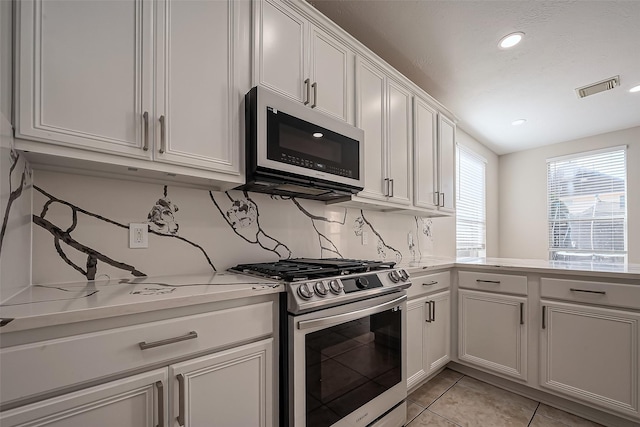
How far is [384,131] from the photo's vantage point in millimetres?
2162

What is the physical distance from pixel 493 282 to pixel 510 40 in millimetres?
1845

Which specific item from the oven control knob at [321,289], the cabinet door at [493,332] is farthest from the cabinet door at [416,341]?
the oven control knob at [321,289]

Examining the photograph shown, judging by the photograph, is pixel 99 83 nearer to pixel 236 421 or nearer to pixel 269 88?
pixel 269 88

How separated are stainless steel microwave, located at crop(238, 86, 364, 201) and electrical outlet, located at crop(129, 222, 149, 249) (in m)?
0.53

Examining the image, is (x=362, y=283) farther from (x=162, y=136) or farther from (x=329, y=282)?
(x=162, y=136)

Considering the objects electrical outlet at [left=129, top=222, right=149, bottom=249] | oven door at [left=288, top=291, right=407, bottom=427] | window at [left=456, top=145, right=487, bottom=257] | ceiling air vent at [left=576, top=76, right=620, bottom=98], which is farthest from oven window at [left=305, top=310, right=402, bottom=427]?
ceiling air vent at [left=576, top=76, right=620, bottom=98]

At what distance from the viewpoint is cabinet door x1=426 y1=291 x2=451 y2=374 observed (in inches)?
84.8

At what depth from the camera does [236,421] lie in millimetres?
1068

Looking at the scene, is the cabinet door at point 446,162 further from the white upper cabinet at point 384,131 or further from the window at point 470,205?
the window at point 470,205

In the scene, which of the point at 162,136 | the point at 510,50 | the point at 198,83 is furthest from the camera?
the point at 510,50

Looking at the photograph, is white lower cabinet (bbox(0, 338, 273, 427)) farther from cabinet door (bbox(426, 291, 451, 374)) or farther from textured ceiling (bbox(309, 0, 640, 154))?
textured ceiling (bbox(309, 0, 640, 154))

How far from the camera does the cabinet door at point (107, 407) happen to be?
2.38 feet

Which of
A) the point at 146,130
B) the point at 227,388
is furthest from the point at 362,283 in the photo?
the point at 146,130

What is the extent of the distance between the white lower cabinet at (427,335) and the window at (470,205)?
1659 millimetres
